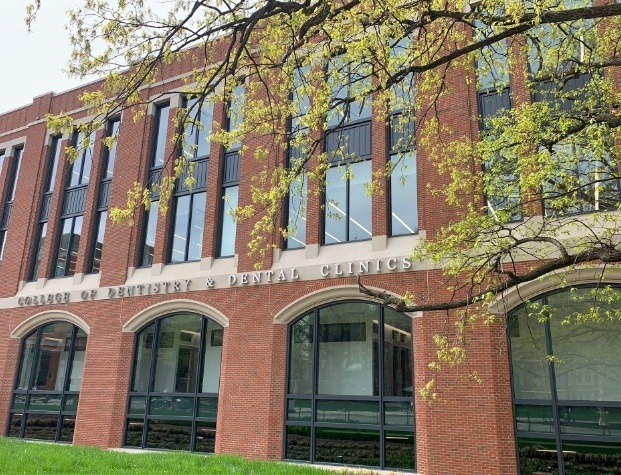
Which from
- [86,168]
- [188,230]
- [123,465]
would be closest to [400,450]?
[123,465]

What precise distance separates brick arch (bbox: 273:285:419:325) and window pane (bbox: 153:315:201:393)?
3.20 metres

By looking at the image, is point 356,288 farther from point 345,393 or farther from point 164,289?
point 164,289

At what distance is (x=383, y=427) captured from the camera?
12.2 m

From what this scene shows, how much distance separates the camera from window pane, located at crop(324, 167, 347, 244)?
46.9 ft

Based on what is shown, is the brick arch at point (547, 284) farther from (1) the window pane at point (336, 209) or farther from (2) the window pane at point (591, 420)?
(1) the window pane at point (336, 209)

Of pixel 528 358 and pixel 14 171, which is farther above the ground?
pixel 14 171

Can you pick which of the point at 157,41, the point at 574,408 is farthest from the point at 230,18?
the point at 574,408

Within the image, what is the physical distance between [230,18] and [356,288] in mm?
7080

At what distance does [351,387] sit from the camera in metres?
13.0

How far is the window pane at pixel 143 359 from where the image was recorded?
16209 millimetres

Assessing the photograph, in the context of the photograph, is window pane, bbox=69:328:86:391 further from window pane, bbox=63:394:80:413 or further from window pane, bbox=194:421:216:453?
window pane, bbox=194:421:216:453

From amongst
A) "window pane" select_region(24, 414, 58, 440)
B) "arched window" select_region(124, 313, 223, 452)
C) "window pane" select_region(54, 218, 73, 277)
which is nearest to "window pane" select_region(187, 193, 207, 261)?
"arched window" select_region(124, 313, 223, 452)

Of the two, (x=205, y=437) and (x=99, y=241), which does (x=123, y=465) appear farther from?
(x=99, y=241)

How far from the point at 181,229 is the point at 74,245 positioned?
502 centimetres
